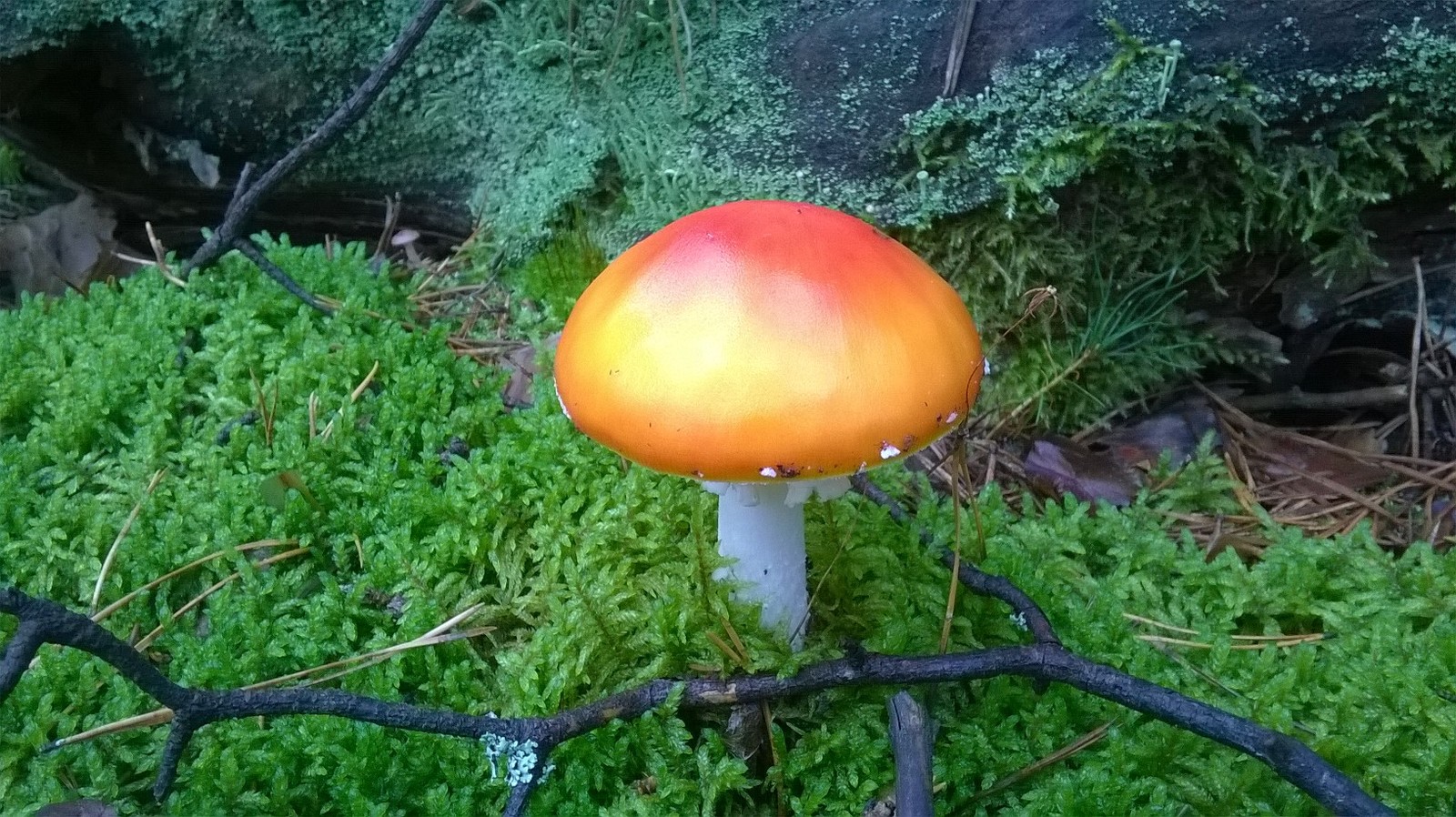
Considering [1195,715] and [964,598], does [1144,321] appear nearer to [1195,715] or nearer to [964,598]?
[964,598]

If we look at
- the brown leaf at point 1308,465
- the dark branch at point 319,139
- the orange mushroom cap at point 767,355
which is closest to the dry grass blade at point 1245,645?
the brown leaf at point 1308,465

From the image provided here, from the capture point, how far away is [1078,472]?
2438 millimetres

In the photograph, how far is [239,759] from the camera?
1.49m

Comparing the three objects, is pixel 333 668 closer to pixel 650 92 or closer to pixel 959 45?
pixel 650 92

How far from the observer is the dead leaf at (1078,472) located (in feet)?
7.92

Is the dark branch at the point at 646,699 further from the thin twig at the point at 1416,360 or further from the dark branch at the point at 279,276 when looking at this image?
the thin twig at the point at 1416,360

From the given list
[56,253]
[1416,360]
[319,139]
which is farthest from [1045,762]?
[56,253]

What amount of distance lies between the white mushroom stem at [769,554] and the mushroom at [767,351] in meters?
0.40

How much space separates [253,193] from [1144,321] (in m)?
2.59

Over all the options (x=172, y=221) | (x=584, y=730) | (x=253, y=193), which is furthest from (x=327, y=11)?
(x=584, y=730)

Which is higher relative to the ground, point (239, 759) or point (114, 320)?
point (114, 320)

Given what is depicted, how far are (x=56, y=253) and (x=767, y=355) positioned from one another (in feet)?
10.5

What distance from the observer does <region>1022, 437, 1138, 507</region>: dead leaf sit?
2.41 metres

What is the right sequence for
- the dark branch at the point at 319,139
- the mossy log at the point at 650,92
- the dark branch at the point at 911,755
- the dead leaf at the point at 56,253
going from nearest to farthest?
1. the dark branch at the point at 911,755
2. the mossy log at the point at 650,92
3. the dark branch at the point at 319,139
4. the dead leaf at the point at 56,253
